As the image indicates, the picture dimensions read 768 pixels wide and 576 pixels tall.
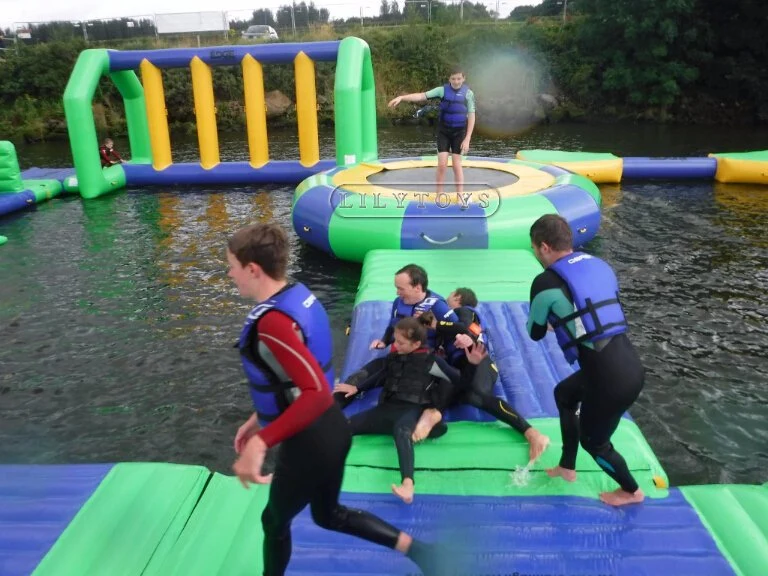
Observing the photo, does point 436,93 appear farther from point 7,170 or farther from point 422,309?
point 7,170

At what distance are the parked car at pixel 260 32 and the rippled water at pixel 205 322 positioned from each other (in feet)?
56.6

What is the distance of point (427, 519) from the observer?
2.62 meters

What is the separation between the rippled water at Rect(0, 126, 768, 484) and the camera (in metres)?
3.67

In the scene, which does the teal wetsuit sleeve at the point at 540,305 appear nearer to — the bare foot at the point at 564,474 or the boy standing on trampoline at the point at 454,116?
the bare foot at the point at 564,474

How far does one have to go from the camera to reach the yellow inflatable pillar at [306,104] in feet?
32.8

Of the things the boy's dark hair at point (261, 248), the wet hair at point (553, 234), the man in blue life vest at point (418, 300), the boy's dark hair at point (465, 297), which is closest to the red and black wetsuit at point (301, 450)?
the boy's dark hair at point (261, 248)

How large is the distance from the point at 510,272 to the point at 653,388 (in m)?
1.57

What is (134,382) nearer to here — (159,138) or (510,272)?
(510,272)

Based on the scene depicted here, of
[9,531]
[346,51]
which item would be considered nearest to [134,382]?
[9,531]

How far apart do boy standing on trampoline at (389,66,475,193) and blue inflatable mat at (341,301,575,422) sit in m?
2.59

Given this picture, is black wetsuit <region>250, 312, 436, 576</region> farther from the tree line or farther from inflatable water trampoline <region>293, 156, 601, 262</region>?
the tree line

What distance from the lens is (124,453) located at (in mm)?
3578

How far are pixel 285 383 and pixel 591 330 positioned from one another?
120cm

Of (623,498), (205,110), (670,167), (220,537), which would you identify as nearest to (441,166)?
(623,498)
